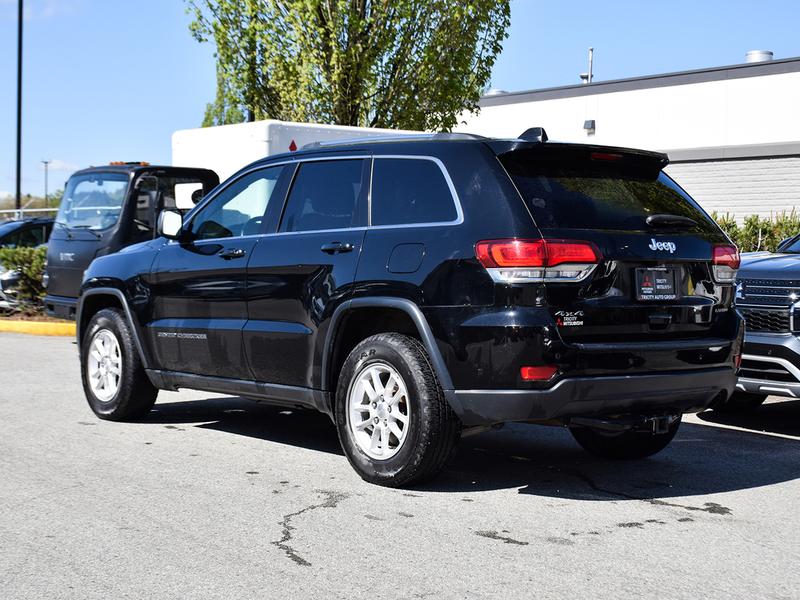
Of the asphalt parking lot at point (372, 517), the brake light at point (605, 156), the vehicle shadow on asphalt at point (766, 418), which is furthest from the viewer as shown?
the vehicle shadow on asphalt at point (766, 418)

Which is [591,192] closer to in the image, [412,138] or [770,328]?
[412,138]

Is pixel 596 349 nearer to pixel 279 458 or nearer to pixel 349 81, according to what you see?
pixel 279 458

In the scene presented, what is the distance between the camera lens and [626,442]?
272 inches

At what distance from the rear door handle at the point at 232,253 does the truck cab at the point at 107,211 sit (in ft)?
20.5

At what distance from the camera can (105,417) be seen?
8.14m

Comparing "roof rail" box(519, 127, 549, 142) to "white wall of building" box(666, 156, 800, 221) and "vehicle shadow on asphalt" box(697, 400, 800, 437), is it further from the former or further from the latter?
"white wall of building" box(666, 156, 800, 221)

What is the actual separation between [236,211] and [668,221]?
288 cm

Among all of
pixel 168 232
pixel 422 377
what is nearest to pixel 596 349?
pixel 422 377

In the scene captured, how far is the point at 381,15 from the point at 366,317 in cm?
1178

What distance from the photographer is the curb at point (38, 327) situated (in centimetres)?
1548

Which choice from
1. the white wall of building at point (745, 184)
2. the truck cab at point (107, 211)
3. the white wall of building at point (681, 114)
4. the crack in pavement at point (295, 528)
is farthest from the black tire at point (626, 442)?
the white wall of building at point (681, 114)

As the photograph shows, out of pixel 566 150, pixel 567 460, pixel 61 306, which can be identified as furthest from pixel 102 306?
pixel 61 306

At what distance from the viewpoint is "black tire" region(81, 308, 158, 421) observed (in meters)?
7.90

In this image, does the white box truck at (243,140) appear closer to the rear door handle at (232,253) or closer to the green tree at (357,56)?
the green tree at (357,56)
